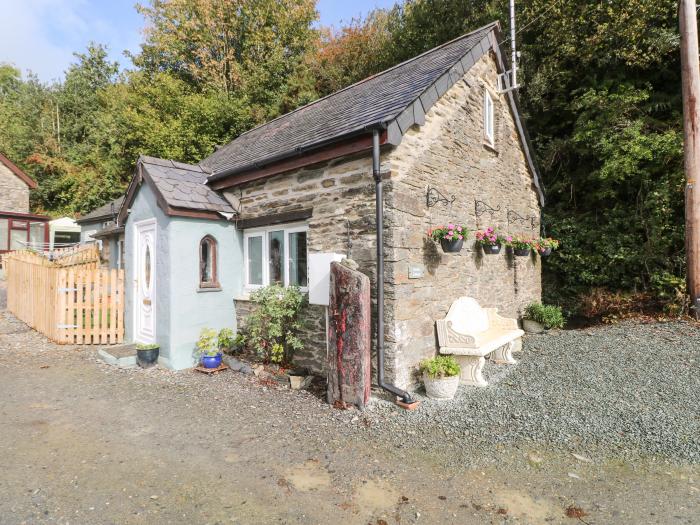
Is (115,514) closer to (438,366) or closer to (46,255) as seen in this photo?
(438,366)

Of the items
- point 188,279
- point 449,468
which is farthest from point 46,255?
point 449,468

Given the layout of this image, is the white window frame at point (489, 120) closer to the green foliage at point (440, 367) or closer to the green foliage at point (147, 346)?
the green foliage at point (440, 367)

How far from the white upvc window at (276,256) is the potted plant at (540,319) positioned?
6.29 m

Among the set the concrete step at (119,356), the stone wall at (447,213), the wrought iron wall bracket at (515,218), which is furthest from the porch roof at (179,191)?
the wrought iron wall bracket at (515,218)

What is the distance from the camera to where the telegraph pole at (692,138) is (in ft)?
28.1

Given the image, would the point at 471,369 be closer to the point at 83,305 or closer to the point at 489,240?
the point at 489,240

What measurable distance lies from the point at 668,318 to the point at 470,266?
529 centimetres

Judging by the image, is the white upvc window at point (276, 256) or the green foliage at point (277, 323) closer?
the green foliage at point (277, 323)

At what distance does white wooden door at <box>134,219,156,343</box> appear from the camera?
24.5 feet

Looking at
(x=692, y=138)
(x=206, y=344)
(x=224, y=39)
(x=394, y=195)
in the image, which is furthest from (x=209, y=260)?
(x=224, y=39)

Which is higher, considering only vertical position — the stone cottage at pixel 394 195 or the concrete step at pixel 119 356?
the stone cottage at pixel 394 195

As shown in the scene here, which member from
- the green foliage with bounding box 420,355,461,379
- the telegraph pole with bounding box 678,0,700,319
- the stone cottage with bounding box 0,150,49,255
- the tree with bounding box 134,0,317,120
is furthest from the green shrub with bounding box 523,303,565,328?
the stone cottage with bounding box 0,150,49,255

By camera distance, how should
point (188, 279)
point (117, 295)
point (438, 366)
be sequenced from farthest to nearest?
point (117, 295) < point (188, 279) < point (438, 366)

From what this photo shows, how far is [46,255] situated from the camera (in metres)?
16.8
